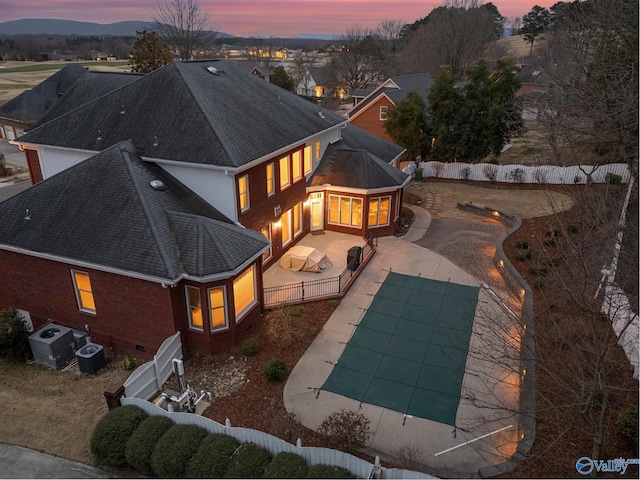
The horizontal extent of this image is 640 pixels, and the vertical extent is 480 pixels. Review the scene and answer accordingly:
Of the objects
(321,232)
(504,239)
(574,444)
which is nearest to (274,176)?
(321,232)

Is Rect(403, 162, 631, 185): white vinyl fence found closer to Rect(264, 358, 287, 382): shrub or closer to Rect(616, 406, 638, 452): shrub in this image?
Rect(264, 358, 287, 382): shrub

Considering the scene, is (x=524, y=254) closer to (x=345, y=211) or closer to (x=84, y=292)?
(x=345, y=211)

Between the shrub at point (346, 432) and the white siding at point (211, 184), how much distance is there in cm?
995

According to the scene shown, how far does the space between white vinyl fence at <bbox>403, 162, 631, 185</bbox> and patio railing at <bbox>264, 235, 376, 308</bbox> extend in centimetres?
1725

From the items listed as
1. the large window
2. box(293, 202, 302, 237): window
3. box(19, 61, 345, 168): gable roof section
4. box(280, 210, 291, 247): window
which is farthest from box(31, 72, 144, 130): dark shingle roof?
the large window

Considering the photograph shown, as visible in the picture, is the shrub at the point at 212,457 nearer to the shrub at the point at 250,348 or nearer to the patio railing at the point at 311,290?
the shrub at the point at 250,348

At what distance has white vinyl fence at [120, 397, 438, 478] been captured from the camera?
1020 cm

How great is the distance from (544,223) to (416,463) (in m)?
20.2

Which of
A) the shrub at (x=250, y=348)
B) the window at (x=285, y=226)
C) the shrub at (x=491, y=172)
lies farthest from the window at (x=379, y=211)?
the shrub at (x=491, y=172)

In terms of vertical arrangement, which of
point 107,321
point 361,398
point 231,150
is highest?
point 231,150

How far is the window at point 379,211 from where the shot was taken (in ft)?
85.9

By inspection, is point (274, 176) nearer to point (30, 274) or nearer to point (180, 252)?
point (180, 252)

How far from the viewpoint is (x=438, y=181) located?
37.6 meters

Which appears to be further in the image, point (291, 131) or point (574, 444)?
point (291, 131)
